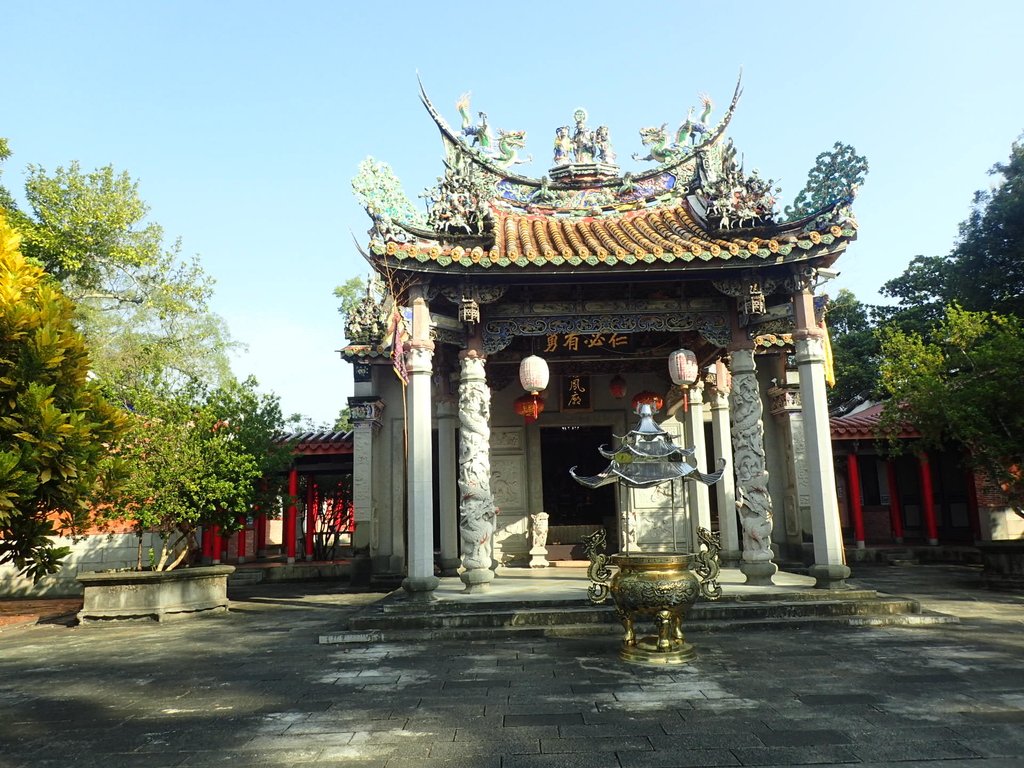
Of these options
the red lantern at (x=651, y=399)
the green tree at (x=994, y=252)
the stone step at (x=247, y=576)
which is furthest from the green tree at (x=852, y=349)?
the stone step at (x=247, y=576)

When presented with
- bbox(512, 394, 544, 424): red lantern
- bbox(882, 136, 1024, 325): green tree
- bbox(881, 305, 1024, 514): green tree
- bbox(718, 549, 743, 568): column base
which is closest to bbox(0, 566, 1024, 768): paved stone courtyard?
bbox(718, 549, 743, 568): column base

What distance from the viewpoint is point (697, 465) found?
11586mm

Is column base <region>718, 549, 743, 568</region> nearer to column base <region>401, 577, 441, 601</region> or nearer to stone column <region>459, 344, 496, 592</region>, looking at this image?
stone column <region>459, 344, 496, 592</region>

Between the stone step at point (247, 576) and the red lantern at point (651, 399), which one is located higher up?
the red lantern at point (651, 399)

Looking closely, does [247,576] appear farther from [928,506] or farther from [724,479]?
[928,506]

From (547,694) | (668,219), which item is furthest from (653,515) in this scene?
(547,694)

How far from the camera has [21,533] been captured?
4949 mm

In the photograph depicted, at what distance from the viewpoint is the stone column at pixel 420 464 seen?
8086 millimetres

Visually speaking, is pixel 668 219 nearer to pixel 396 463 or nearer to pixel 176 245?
pixel 396 463

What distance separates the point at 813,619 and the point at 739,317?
4.20m

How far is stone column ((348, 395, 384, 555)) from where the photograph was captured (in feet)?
43.6

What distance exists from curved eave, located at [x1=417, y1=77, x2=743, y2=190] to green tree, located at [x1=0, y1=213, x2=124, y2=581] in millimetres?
7480

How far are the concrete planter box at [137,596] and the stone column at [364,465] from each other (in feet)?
11.3

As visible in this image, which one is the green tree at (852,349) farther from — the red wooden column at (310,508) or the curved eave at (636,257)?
the red wooden column at (310,508)
